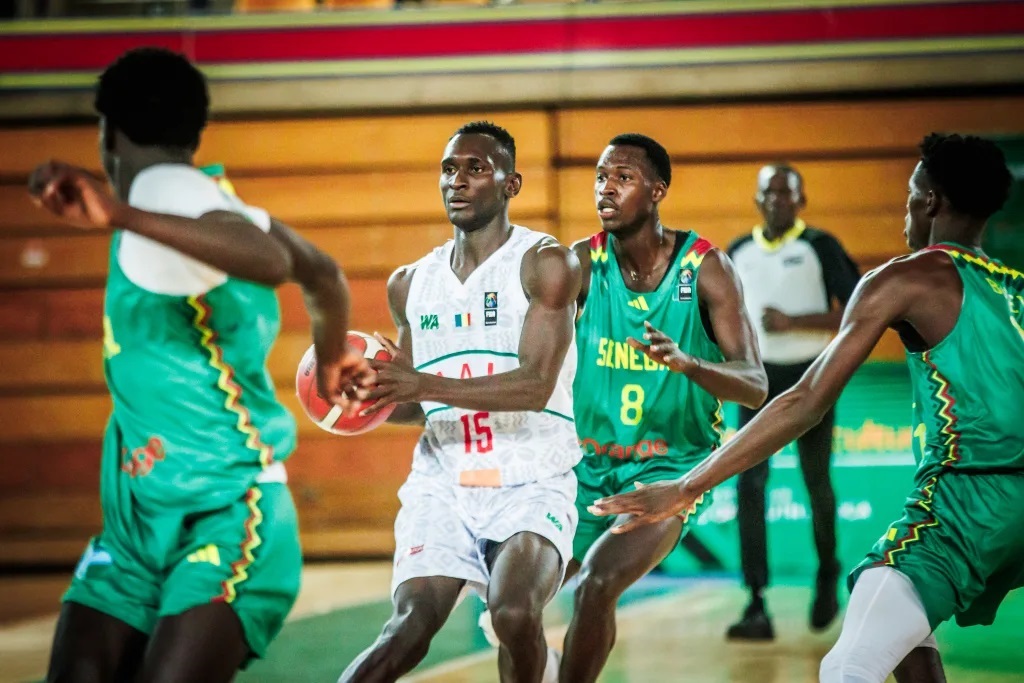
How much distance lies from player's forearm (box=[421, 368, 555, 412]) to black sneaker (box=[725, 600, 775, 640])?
3002mm

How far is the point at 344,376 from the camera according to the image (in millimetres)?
3207

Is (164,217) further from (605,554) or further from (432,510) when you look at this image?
(605,554)

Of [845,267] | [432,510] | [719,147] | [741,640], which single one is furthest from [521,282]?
[719,147]

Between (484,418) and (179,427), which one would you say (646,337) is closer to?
(484,418)

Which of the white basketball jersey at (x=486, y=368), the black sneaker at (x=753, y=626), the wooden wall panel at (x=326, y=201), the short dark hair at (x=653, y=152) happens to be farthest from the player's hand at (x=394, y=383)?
the wooden wall panel at (x=326, y=201)

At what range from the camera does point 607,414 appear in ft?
15.0

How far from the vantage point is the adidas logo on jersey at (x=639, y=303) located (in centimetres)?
472

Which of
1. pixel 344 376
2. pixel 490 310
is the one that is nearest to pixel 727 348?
pixel 490 310

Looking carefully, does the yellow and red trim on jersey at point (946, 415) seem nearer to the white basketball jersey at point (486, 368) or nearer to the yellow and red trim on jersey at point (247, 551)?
the white basketball jersey at point (486, 368)

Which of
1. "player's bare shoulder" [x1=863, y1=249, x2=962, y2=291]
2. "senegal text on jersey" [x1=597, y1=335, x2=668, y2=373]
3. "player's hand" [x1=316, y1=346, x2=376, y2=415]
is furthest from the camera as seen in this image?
"senegal text on jersey" [x1=597, y1=335, x2=668, y2=373]

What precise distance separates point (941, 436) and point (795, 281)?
379 centimetres

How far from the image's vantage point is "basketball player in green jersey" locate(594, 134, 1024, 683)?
3.29 meters

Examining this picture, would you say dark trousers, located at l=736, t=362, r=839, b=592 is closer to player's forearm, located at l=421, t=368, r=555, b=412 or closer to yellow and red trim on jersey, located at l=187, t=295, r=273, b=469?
player's forearm, located at l=421, t=368, r=555, b=412

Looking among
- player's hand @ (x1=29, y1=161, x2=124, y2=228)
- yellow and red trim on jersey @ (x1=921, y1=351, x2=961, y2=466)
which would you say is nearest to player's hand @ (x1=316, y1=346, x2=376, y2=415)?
player's hand @ (x1=29, y1=161, x2=124, y2=228)
